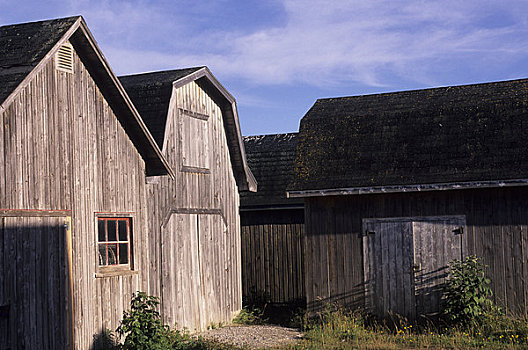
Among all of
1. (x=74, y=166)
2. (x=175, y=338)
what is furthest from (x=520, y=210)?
(x=74, y=166)

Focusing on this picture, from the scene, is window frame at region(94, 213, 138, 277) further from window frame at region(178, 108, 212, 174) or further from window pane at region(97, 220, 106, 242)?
window frame at region(178, 108, 212, 174)

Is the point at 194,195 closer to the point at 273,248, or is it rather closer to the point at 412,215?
the point at 273,248

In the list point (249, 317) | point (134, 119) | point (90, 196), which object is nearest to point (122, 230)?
point (90, 196)

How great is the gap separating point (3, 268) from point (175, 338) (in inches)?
178

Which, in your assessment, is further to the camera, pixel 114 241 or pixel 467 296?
pixel 467 296

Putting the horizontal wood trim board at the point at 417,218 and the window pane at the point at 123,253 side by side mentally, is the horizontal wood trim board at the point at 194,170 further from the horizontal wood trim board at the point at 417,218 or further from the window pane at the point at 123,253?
the horizontal wood trim board at the point at 417,218

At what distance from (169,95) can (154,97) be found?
17.1 inches

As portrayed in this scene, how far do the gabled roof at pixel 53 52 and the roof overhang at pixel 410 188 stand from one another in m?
3.70

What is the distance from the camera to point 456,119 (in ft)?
54.0

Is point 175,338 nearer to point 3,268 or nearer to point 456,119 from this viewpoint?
point 3,268

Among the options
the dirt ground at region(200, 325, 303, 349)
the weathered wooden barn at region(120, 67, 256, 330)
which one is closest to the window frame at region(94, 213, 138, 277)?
the weathered wooden barn at region(120, 67, 256, 330)

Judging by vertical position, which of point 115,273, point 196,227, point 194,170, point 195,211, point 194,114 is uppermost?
point 194,114

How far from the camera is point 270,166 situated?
75.7ft

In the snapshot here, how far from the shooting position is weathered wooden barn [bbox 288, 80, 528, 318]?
15.0m
